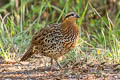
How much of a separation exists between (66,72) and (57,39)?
1.81ft

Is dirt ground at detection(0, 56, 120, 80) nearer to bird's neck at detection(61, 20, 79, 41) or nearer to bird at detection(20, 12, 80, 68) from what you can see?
bird at detection(20, 12, 80, 68)

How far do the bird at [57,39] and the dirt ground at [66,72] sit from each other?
0.76ft

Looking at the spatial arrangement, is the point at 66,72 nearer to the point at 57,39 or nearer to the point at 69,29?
the point at 57,39

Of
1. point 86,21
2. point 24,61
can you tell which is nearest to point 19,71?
point 24,61

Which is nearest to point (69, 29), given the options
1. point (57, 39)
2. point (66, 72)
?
point (57, 39)

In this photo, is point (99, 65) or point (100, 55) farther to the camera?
point (100, 55)

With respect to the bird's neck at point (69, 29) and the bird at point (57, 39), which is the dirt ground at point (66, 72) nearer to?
the bird at point (57, 39)

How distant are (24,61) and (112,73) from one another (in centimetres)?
167

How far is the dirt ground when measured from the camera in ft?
15.5

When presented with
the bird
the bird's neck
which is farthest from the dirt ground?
the bird's neck

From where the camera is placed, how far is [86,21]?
320 inches

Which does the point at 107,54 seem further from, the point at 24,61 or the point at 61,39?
the point at 24,61

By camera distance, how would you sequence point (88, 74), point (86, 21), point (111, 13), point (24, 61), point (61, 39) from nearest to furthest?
point (88, 74) → point (61, 39) → point (24, 61) → point (86, 21) → point (111, 13)

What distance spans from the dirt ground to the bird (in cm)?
23
